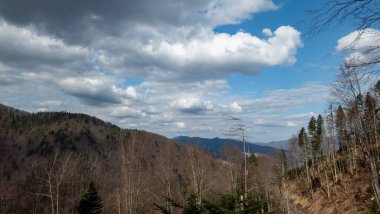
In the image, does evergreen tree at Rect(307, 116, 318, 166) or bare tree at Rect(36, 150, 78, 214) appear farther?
evergreen tree at Rect(307, 116, 318, 166)

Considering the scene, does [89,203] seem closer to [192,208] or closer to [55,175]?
[55,175]

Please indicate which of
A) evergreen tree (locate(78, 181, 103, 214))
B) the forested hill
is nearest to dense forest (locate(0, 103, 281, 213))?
the forested hill

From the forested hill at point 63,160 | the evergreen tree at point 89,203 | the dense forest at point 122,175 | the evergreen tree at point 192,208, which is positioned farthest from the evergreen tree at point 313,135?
the evergreen tree at point 192,208

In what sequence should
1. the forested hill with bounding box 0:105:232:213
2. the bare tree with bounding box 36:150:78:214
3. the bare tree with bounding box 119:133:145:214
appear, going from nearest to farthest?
1. the bare tree with bounding box 119:133:145:214
2. the bare tree with bounding box 36:150:78:214
3. the forested hill with bounding box 0:105:232:213

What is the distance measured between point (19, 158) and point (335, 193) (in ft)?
447

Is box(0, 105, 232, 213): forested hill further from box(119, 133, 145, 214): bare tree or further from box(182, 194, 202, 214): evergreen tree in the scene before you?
box(182, 194, 202, 214): evergreen tree

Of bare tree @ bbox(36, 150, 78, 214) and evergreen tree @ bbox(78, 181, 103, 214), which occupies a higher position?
bare tree @ bbox(36, 150, 78, 214)

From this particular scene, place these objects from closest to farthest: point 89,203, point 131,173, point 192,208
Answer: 1. point 192,208
2. point 131,173
3. point 89,203

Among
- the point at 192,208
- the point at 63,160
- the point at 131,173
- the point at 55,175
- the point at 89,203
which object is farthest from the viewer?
the point at 63,160

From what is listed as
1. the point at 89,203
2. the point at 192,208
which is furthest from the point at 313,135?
the point at 192,208

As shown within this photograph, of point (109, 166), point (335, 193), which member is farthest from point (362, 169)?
point (109, 166)

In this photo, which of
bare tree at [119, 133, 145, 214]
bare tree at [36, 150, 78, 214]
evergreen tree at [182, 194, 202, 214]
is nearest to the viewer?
evergreen tree at [182, 194, 202, 214]

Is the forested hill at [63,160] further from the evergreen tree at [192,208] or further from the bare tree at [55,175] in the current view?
the evergreen tree at [192,208]

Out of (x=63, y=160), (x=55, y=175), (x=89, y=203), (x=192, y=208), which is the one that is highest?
(x=63, y=160)
